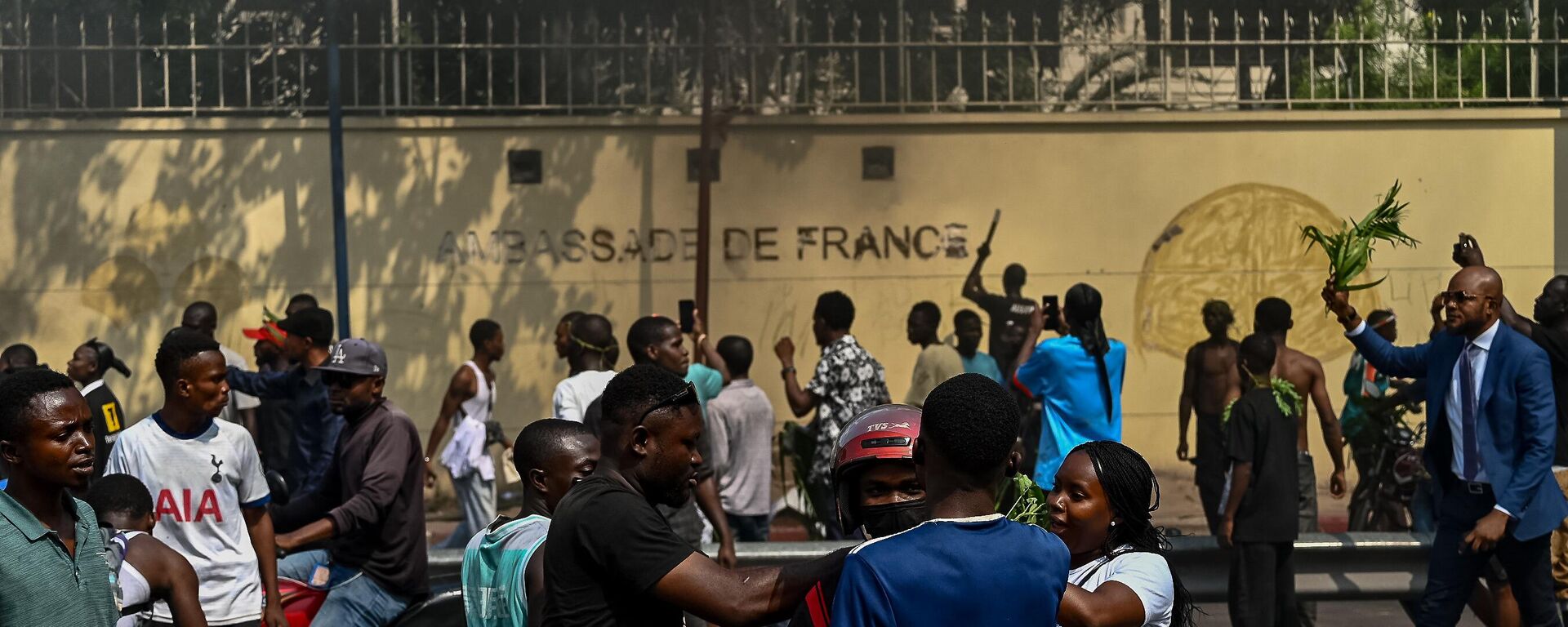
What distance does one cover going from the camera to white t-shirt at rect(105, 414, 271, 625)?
4.75m

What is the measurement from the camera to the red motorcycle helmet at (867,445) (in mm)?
2965

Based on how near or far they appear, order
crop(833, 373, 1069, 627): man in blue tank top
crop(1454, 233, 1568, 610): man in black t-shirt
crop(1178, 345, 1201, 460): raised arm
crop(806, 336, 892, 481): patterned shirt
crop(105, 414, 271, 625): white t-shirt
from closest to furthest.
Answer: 1. crop(833, 373, 1069, 627): man in blue tank top
2. crop(105, 414, 271, 625): white t-shirt
3. crop(1454, 233, 1568, 610): man in black t-shirt
4. crop(806, 336, 892, 481): patterned shirt
5. crop(1178, 345, 1201, 460): raised arm

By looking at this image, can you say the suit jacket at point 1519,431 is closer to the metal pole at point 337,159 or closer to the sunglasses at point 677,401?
the sunglasses at point 677,401

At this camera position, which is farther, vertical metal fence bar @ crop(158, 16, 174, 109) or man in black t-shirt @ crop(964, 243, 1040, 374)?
vertical metal fence bar @ crop(158, 16, 174, 109)

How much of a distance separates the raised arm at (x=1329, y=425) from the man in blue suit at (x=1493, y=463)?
4.81 ft

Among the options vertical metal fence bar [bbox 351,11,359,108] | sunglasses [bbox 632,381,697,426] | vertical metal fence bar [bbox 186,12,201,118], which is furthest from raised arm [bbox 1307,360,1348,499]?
vertical metal fence bar [bbox 186,12,201,118]

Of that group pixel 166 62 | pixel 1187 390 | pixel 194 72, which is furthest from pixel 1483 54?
pixel 166 62

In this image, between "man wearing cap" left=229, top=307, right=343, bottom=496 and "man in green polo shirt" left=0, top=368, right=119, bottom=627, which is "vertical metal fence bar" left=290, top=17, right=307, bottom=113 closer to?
"man wearing cap" left=229, top=307, right=343, bottom=496

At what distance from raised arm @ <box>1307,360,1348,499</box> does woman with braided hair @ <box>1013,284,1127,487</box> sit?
1.22 m

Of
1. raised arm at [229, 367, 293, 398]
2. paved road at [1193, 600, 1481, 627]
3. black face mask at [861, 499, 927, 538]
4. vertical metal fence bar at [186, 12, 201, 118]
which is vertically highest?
vertical metal fence bar at [186, 12, 201, 118]

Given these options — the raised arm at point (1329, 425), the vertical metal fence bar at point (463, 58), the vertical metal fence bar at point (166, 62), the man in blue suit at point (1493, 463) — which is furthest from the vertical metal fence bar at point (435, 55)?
the man in blue suit at point (1493, 463)

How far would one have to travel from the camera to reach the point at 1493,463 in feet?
19.2

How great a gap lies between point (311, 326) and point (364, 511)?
1.33 metres

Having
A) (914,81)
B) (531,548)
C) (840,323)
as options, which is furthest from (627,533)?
(914,81)
